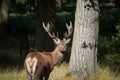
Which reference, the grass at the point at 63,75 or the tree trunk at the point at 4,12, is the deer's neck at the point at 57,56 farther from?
the tree trunk at the point at 4,12

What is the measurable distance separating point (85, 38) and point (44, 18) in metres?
5.25

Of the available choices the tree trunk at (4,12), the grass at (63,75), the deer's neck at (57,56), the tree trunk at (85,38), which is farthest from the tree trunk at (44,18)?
the tree trunk at (4,12)

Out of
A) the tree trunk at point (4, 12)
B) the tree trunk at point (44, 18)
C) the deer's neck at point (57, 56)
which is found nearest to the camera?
the deer's neck at point (57, 56)

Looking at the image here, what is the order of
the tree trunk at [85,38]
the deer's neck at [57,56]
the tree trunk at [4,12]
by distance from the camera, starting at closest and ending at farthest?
the deer's neck at [57,56] → the tree trunk at [85,38] → the tree trunk at [4,12]

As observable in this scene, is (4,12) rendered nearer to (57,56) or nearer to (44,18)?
(44,18)

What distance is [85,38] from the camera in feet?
39.4

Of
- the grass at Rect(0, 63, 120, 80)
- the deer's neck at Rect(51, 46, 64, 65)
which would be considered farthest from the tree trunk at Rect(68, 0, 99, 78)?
the deer's neck at Rect(51, 46, 64, 65)

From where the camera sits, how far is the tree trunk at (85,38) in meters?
11.9

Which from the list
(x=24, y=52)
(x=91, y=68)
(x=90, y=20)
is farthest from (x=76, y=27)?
(x=24, y=52)

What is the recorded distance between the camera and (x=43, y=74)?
35.1ft

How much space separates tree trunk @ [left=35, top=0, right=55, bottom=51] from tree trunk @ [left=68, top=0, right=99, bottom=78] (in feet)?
16.5

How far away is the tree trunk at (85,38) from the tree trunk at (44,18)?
5030mm

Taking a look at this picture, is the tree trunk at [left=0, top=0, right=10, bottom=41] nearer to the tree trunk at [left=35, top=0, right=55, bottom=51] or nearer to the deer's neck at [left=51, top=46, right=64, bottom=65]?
the tree trunk at [left=35, top=0, right=55, bottom=51]

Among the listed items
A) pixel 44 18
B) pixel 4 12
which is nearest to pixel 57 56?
pixel 44 18
